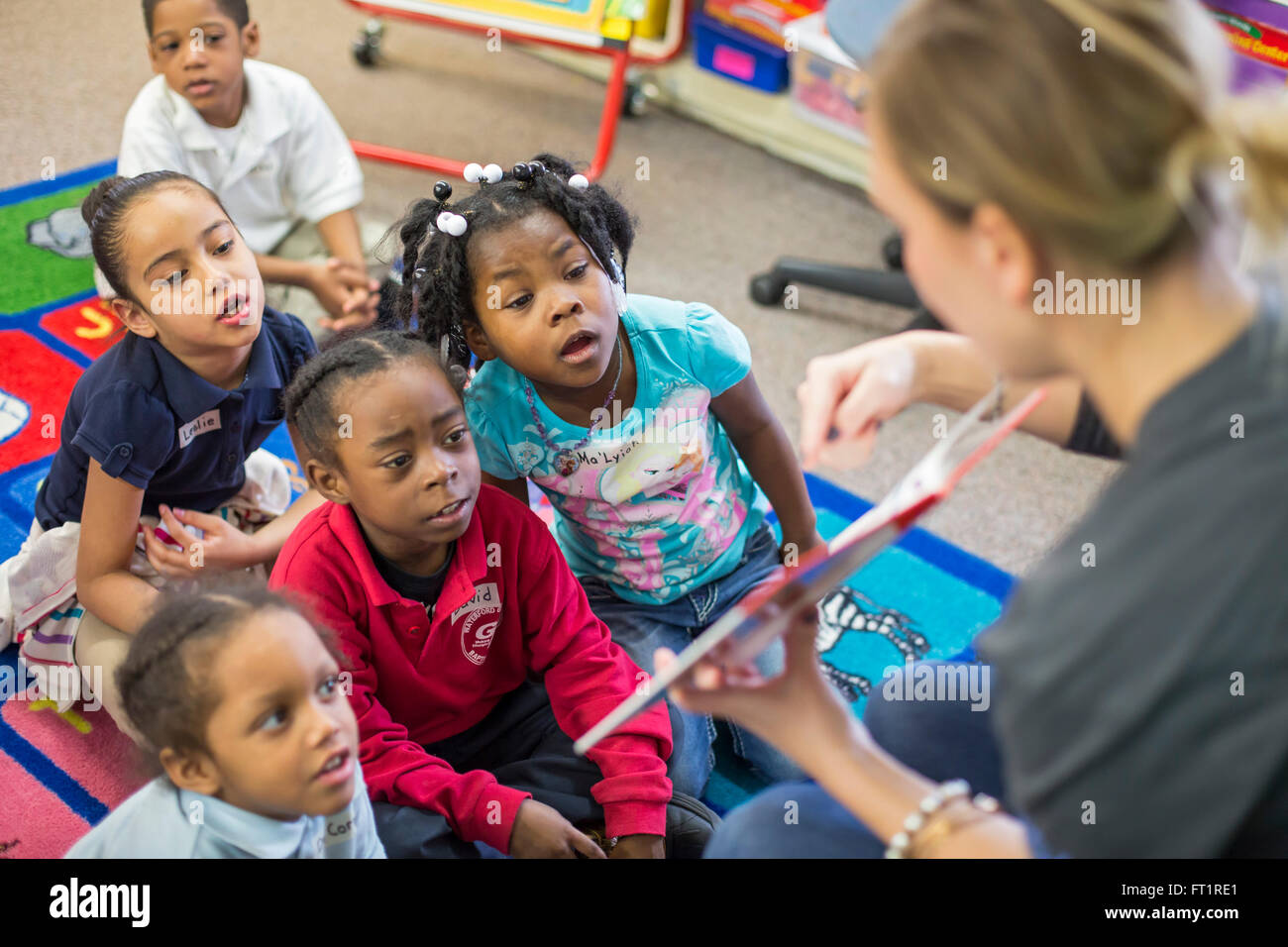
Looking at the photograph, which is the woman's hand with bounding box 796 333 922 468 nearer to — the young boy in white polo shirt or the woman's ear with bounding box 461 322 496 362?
the woman's ear with bounding box 461 322 496 362

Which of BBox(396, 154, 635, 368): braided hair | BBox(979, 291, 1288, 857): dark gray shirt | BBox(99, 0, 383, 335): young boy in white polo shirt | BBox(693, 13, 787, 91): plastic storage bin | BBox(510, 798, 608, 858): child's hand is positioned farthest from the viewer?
BBox(693, 13, 787, 91): plastic storage bin

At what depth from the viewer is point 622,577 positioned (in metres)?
1.45

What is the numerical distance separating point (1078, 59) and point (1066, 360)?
18 centimetres

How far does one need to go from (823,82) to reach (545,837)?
198 centimetres

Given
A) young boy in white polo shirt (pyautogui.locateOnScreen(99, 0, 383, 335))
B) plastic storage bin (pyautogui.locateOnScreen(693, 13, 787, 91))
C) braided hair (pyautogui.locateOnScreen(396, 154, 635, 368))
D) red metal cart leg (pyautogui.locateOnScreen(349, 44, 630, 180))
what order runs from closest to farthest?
braided hair (pyautogui.locateOnScreen(396, 154, 635, 368)) → young boy in white polo shirt (pyautogui.locateOnScreen(99, 0, 383, 335)) → red metal cart leg (pyautogui.locateOnScreen(349, 44, 630, 180)) → plastic storage bin (pyautogui.locateOnScreen(693, 13, 787, 91))

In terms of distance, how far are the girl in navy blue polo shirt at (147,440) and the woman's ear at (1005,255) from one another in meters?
0.96

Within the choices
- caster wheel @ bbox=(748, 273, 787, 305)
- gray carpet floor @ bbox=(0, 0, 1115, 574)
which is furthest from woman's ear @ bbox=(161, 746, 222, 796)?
caster wheel @ bbox=(748, 273, 787, 305)

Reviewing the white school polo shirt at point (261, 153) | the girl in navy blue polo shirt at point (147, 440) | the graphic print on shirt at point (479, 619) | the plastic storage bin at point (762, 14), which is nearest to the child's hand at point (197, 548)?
the girl in navy blue polo shirt at point (147, 440)

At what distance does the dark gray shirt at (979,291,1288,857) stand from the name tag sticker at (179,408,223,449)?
102 cm

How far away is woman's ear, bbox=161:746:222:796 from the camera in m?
0.96
